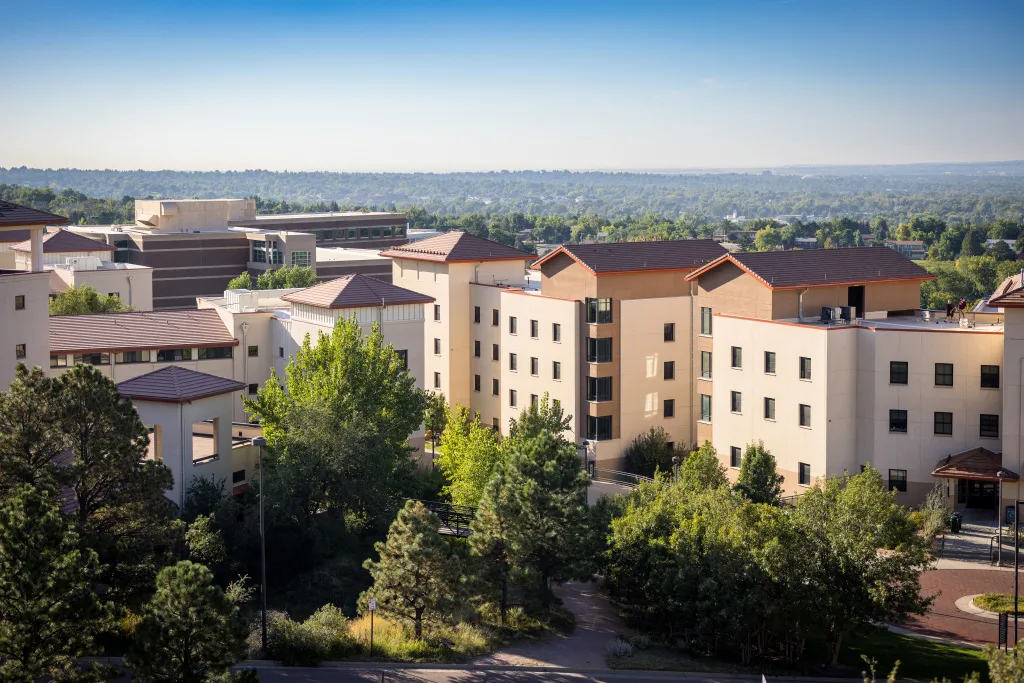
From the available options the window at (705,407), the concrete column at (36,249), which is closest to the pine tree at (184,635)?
the concrete column at (36,249)

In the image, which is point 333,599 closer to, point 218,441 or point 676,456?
point 218,441

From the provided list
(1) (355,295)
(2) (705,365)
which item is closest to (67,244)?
(1) (355,295)

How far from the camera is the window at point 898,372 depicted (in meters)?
59.9

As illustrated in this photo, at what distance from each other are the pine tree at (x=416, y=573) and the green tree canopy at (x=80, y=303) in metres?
45.0

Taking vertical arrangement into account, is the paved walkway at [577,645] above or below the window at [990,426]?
below

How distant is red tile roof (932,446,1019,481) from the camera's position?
56344 millimetres

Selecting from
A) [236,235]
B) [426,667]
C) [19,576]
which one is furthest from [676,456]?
[236,235]

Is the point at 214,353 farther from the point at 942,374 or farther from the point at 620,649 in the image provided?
the point at 942,374

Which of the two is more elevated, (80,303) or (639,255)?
(639,255)

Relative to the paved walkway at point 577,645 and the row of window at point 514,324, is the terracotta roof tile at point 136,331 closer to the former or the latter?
the row of window at point 514,324

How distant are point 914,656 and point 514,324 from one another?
38308mm

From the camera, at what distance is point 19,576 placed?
32156 millimetres

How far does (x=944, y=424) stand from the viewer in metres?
59.4

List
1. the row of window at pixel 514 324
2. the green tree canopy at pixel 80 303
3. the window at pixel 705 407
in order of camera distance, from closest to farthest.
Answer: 1. the window at pixel 705 407
2. the row of window at pixel 514 324
3. the green tree canopy at pixel 80 303
